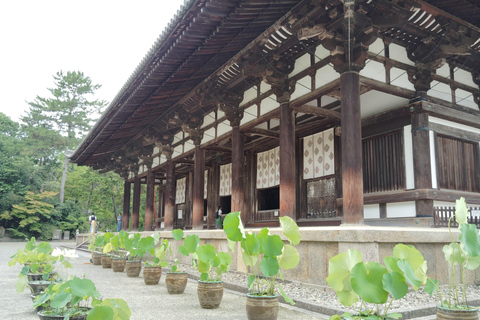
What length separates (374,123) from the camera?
27.2ft

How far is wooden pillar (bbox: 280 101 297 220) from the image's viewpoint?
7.54 meters

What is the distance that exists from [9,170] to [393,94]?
29.1 m

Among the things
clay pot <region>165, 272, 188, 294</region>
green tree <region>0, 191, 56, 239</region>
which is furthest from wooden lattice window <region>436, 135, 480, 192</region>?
green tree <region>0, 191, 56, 239</region>

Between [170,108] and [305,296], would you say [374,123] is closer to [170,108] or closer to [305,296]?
[305,296]

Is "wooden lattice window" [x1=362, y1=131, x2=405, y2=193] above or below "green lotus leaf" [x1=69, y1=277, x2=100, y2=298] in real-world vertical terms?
above

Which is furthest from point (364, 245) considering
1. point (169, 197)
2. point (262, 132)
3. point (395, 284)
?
point (169, 197)

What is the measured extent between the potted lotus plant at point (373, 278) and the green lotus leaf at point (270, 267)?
0.99m

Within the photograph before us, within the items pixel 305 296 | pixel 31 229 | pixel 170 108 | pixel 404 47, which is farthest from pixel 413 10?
pixel 31 229

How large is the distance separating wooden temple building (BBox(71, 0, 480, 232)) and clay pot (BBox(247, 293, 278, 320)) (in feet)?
8.66

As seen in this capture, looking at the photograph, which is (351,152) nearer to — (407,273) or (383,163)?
(383,163)

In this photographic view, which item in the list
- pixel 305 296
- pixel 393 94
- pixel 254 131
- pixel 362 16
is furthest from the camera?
pixel 254 131

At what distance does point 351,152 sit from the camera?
612 cm

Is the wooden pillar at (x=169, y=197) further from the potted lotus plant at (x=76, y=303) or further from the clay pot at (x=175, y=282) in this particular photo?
the potted lotus plant at (x=76, y=303)

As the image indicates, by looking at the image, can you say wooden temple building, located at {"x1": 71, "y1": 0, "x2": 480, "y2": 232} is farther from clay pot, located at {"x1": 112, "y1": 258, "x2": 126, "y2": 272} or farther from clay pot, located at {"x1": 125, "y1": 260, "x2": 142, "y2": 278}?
clay pot, located at {"x1": 125, "y1": 260, "x2": 142, "y2": 278}
